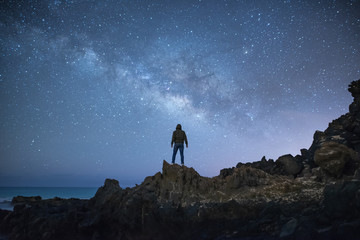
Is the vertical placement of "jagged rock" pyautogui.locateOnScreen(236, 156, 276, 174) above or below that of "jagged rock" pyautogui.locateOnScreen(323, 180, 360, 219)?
above

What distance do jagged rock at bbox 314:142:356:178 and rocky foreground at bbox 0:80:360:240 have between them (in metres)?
0.04

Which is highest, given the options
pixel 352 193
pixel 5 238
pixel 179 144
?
pixel 179 144

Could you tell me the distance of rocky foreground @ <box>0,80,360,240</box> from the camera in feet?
25.9

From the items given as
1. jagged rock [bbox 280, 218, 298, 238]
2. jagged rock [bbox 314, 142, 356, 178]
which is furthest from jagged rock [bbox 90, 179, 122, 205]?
jagged rock [bbox 314, 142, 356, 178]

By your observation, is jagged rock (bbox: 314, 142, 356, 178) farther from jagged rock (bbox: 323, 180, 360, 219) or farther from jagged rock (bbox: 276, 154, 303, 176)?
jagged rock (bbox: 323, 180, 360, 219)

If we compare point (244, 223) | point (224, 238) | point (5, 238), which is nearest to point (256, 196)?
point (244, 223)

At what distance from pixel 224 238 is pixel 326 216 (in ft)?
14.2

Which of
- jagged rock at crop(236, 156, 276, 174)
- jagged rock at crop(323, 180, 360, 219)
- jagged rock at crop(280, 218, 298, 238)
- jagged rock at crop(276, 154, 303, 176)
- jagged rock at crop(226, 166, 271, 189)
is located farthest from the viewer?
jagged rock at crop(236, 156, 276, 174)

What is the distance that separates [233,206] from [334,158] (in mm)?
5899

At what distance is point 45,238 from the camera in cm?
1103

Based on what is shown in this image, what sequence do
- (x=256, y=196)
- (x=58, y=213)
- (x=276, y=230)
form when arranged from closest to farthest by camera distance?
(x=276, y=230) → (x=256, y=196) → (x=58, y=213)

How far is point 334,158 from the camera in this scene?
10148 millimetres

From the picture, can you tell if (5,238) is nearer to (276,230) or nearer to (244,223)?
(244,223)

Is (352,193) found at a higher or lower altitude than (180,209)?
higher
